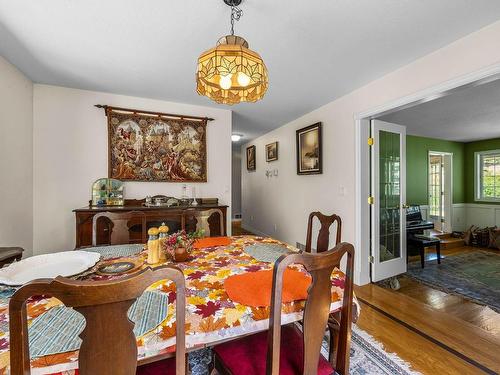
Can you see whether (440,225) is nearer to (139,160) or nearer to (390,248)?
(390,248)

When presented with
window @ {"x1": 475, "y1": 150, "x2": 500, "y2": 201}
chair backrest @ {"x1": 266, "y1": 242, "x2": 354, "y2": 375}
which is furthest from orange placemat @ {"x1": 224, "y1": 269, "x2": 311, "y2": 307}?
window @ {"x1": 475, "y1": 150, "x2": 500, "y2": 201}

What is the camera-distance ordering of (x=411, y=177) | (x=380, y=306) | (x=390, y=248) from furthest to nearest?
(x=411, y=177), (x=390, y=248), (x=380, y=306)

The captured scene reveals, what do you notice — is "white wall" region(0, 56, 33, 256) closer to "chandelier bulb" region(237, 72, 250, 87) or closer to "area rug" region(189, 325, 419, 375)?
"area rug" region(189, 325, 419, 375)

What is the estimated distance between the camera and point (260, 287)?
1.11 metres

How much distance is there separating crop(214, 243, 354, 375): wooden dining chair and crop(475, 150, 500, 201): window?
22.3 feet

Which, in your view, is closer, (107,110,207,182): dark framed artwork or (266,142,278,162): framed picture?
(107,110,207,182): dark framed artwork

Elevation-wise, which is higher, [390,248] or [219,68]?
[219,68]

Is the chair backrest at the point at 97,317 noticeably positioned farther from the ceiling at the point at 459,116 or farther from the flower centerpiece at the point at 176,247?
the ceiling at the point at 459,116

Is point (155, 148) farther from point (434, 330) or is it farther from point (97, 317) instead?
point (434, 330)

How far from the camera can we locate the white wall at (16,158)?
223 cm

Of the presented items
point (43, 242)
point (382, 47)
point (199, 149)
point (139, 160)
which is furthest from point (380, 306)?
point (43, 242)

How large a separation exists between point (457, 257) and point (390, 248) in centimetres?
220

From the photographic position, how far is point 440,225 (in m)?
5.65

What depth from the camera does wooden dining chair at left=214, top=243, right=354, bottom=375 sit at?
0.82 meters
